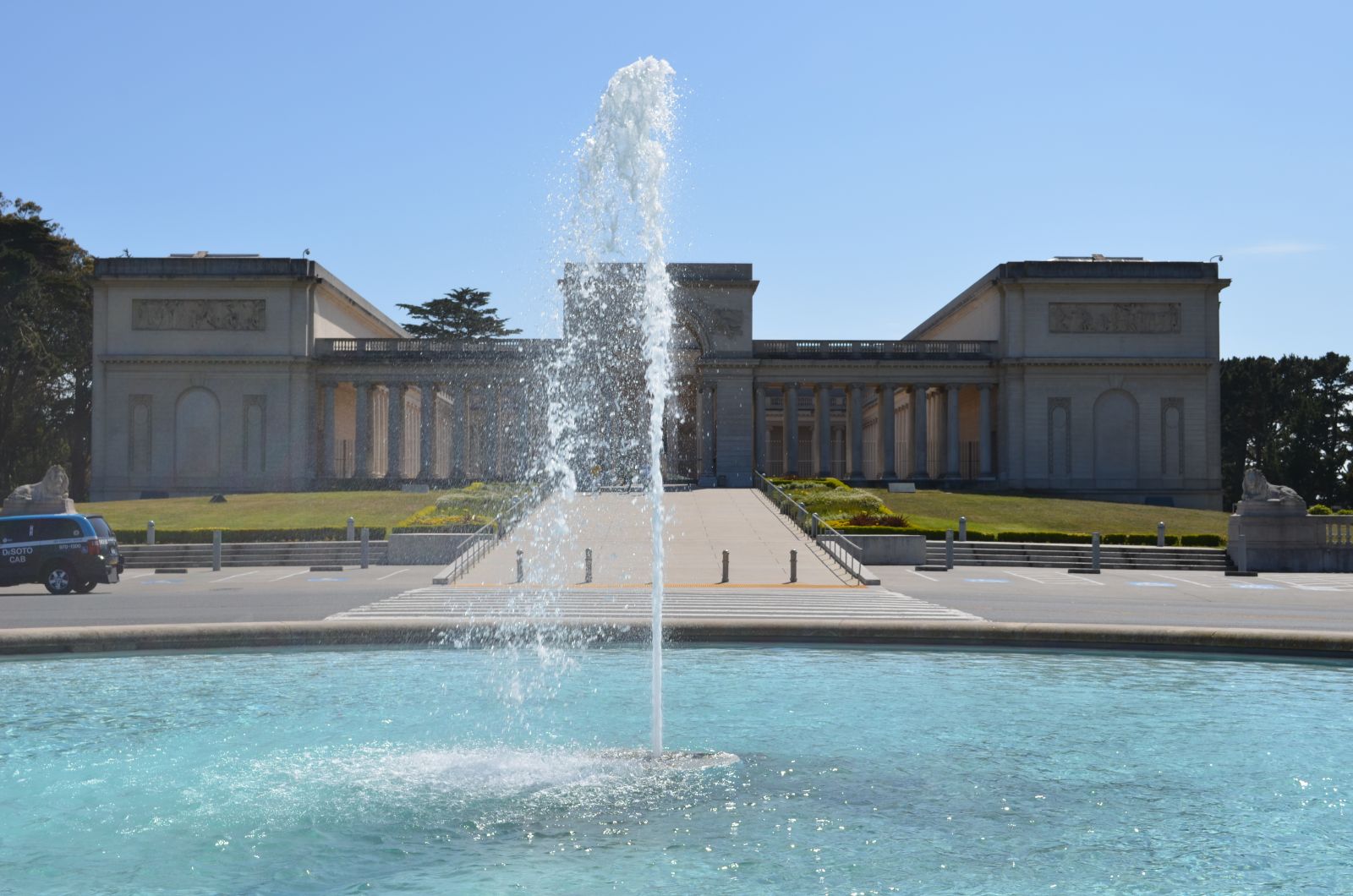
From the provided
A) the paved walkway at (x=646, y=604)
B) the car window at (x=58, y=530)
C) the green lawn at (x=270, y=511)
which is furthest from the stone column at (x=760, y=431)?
the car window at (x=58, y=530)

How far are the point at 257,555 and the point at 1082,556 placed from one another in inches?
1017

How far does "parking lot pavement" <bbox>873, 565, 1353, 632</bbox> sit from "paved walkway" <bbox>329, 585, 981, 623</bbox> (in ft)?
5.00

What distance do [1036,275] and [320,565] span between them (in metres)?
55.9

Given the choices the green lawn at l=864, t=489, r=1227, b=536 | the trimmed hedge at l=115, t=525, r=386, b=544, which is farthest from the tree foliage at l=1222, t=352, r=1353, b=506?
the trimmed hedge at l=115, t=525, r=386, b=544

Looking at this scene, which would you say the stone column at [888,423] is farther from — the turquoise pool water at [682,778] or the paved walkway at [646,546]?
the turquoise pool water at [682,778]

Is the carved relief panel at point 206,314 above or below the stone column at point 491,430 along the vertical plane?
above

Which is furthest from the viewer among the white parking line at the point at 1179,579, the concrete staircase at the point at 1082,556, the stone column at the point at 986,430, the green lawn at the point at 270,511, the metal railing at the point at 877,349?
the stone column at the point at 986,430

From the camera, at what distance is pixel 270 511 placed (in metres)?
57.1

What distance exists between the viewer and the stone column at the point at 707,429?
81312 millimetres

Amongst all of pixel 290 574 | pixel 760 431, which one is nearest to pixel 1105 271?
pixel 760 431

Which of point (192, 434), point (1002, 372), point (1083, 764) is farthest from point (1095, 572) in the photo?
point (192, 434)

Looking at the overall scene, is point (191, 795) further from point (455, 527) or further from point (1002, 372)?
point (1002, 372)

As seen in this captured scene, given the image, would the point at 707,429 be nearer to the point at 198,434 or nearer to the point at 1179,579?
the point at 198,434

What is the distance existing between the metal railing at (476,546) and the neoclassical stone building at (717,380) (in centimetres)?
3480
